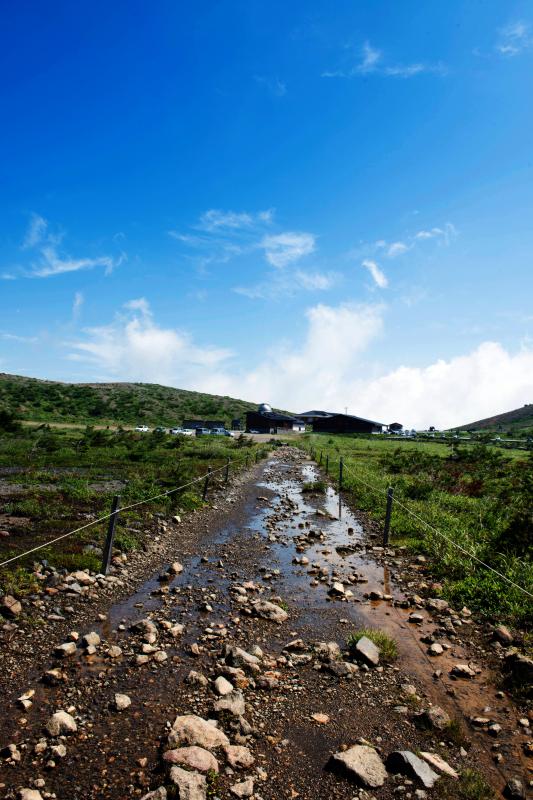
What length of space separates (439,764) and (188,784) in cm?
261

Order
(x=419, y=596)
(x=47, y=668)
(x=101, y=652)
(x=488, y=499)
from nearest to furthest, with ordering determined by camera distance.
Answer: (x=47, y=668)
(x=101, y=652)
(x=419, y=596)
(x=488, y=499)

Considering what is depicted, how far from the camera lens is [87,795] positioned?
3.98 m

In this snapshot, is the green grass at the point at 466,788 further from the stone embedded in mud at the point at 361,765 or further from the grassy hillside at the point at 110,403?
the grassy hillside at the point at 110,403

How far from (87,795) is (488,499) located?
1710 cm

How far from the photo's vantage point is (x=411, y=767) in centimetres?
431

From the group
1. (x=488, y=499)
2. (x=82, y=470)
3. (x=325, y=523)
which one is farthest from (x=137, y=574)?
(x=82, y=470)

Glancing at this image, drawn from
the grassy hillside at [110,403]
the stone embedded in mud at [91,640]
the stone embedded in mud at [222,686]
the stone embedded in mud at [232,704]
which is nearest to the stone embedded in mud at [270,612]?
the stone embedded in mud at [222,686]

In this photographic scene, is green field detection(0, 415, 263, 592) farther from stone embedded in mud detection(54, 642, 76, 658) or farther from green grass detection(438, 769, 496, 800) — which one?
green grass detection(438, 769, 496, 800)

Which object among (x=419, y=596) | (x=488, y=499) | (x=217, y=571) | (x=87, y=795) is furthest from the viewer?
(x=488, y=499)

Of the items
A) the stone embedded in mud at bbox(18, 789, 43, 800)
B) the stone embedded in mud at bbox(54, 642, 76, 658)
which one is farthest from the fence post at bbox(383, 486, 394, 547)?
the stone embedded in mud at bbox(18, 789, 43, 800)

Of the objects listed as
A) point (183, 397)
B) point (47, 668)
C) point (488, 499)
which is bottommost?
point (47, 668)

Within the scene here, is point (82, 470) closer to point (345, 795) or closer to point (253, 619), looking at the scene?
point (253, 619)

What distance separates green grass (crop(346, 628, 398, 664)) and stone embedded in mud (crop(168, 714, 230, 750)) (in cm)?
279

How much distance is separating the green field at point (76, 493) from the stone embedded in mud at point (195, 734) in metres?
4.93
